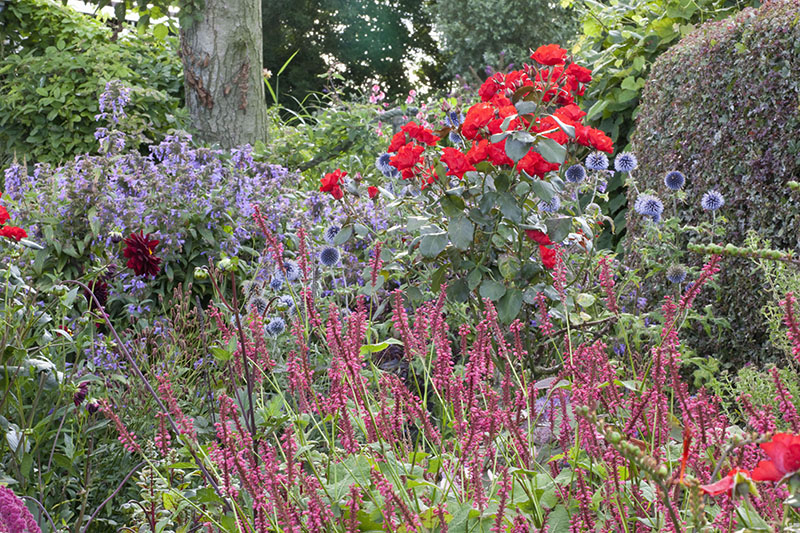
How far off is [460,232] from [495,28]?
16.3m

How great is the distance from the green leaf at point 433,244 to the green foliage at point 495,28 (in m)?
15.5

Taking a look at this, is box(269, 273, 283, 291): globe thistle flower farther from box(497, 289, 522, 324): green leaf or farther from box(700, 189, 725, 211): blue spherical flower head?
box(700, 189, 725, 211): blue spherical flower head

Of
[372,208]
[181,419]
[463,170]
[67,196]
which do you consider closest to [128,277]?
[67,196]

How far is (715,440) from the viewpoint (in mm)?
1495

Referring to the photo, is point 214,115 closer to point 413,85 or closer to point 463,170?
point 463,170

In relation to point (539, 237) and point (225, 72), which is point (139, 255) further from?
point (225, 72)

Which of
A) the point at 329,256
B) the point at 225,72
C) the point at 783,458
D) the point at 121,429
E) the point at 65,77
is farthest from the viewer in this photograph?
the point at 65,77


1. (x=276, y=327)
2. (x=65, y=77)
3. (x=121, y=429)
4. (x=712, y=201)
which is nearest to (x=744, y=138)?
(x=712, y=201)

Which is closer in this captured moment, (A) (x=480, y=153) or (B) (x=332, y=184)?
(A) (x=480, y=153)

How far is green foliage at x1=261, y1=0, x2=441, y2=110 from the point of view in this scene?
72.0 feet

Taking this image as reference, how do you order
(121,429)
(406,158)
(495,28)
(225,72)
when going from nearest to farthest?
(121,429) → (406,158) → (225,72) → (495,28)

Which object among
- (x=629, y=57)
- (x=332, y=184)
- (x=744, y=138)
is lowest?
(x=332, y=184)

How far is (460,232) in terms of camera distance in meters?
2.97

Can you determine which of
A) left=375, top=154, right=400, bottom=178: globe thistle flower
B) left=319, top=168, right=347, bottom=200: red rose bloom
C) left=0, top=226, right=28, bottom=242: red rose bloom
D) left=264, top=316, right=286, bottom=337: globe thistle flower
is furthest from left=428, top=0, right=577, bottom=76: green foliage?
left=0, top=226, right=28, bottom=242: red rose bloom
